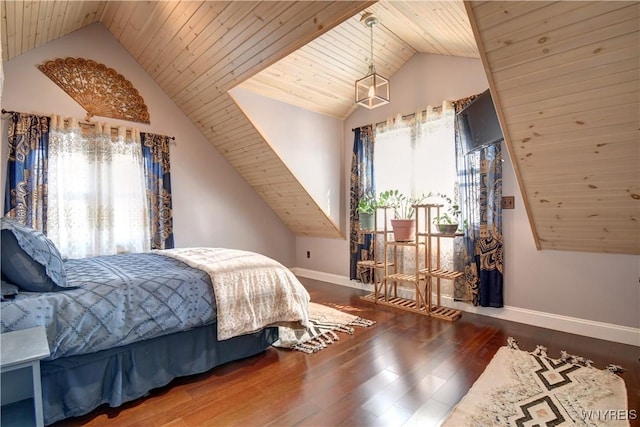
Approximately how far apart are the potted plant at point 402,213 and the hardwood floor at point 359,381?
1.01 meters

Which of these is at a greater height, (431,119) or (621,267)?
(431,119)

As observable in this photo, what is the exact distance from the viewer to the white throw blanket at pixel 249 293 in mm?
2076

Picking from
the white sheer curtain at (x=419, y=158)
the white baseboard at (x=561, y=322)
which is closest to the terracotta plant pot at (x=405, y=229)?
the white sheer curtain at (x=419, y=158)

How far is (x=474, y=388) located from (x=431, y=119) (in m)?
2.70

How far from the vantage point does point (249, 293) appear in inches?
86.0

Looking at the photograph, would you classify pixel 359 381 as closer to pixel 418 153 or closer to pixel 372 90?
pixel 372 90

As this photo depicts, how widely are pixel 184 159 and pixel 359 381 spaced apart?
11.3 ft

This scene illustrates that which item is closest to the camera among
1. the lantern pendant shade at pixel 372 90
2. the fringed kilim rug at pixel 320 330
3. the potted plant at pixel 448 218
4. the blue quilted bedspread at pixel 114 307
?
the blue quilted bedspread at pixel 114 307

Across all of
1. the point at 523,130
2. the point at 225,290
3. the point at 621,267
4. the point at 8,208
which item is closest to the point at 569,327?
the point at 621,267

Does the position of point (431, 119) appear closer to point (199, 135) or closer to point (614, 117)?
point (614, 117)

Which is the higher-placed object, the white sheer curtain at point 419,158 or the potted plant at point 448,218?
the white sheer curtain at point 419,158

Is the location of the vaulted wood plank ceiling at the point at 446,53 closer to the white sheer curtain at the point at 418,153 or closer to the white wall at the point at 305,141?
the white wall at the point at 305,141

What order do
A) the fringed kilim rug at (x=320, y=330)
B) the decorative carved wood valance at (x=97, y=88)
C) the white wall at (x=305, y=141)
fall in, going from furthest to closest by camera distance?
1. the white wall at (x=305, y=141)
2. the decorative carved wood valance at (x=97, y=88)
3. the fringed kilim rug at (x=320, y=330)

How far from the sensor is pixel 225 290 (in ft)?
6.85
